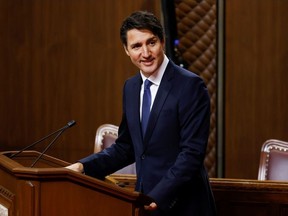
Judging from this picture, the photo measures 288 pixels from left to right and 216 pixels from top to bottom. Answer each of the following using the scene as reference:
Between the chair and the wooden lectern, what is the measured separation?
50.9 inches

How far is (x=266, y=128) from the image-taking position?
4367 mm

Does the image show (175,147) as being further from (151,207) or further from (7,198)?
(7,198)

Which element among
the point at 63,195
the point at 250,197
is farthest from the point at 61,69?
the point at 63,195

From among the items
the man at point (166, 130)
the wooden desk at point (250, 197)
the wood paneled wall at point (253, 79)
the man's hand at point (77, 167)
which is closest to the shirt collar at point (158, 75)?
the man at point (166, 130)

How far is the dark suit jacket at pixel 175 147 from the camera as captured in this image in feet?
6.68

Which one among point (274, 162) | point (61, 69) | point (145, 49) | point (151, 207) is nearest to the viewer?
point (151, 207)

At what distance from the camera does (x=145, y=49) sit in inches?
82.0

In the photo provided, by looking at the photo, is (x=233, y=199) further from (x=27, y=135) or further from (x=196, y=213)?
(x=27, y=135)

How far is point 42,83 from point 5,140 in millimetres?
462

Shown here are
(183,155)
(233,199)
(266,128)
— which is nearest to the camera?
(183,155)

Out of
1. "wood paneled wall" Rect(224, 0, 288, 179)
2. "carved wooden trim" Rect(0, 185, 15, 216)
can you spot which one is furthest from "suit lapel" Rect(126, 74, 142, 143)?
"wood paneled wall" Rect(224, 0, 288, 179)

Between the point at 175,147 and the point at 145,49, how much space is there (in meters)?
0.32

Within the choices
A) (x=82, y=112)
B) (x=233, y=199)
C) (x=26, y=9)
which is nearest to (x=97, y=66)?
(x=82, y=112)

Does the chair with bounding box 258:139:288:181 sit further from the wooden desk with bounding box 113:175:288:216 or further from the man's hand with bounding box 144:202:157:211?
the man's hand with bounding box 144:202:157:211
